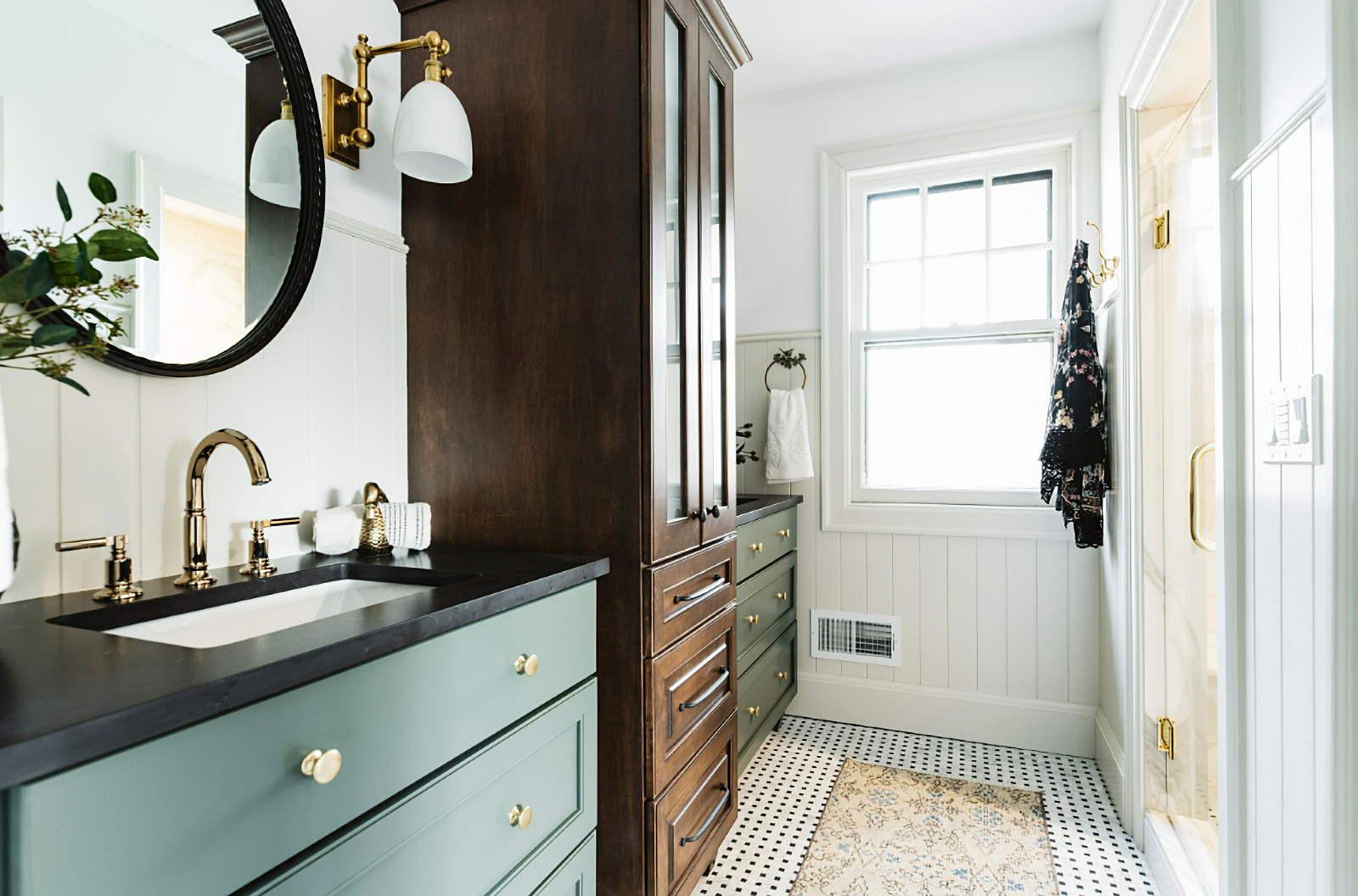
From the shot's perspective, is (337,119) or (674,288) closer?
(337,119)

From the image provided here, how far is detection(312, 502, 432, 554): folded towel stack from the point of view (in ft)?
4.38

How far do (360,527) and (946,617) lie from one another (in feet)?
7.24

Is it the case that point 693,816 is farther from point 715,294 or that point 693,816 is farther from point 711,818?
point 715,294

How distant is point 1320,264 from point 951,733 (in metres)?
2.26

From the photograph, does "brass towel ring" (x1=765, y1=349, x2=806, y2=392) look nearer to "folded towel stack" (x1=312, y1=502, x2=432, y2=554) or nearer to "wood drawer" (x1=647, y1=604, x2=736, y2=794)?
"wood drawer" (x1=647, y1=604, x2=736, y2=794)

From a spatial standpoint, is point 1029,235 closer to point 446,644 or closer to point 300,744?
point 446,644

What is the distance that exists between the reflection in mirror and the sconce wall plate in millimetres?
88

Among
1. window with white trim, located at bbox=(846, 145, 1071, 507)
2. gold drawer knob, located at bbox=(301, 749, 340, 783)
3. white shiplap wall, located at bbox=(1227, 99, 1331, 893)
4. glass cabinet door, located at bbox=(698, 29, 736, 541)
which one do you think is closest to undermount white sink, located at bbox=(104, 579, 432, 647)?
gold drawer knob, located at bbox=(301, 749, 340, 783)

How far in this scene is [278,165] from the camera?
1323 mm

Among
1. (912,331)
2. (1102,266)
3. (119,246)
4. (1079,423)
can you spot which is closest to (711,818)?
(1079,423)

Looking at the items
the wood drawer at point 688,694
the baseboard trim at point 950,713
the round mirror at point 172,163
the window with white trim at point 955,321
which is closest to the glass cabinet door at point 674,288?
the wood drawer at point 688,694

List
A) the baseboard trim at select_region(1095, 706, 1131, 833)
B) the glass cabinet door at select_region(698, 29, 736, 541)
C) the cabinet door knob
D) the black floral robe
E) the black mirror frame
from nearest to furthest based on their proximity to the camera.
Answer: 1. the cabinet door knob
2. the black mirror frame
3. the glass cabinet door at select_region(698, 29, 736, 541)
4. the baseboard trim at select_region(1095, 706, 1131, 833)
5. the black floral robe

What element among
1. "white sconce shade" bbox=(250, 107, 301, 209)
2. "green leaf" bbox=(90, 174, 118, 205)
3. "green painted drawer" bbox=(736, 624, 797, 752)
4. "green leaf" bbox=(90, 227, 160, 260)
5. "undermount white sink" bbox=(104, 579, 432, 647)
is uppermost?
"white sconce shade" bbox=(250, 107, 301, 209)

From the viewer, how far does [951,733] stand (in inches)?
106
